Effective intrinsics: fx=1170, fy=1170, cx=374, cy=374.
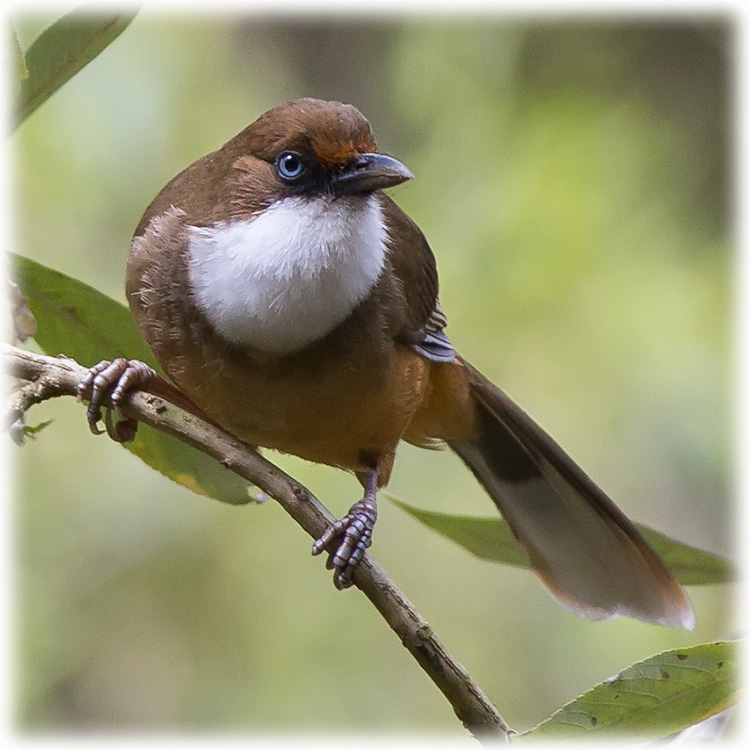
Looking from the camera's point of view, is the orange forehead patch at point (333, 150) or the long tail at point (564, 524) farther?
the long tail at point (564, 524)

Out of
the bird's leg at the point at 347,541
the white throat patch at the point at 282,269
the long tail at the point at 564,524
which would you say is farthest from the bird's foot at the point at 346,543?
the long tail at the point at 564,524

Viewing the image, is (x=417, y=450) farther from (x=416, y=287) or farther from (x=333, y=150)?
(x=333, y=150)

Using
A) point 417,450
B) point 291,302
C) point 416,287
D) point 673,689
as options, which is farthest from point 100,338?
point 417,450

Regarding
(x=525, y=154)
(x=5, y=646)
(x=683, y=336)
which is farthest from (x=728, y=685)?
(x=525, y=154)

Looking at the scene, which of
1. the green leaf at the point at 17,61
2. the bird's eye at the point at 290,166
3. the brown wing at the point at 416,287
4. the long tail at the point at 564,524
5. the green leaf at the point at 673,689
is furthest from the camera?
the long tail at the point at 564,524

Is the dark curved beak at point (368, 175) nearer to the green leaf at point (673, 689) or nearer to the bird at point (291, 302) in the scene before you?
the bird at point (291, 302)

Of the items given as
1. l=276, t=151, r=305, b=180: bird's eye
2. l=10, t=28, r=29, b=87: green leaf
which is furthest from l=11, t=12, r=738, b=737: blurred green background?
l=10, t=28, r=29, b=87: green leaf
